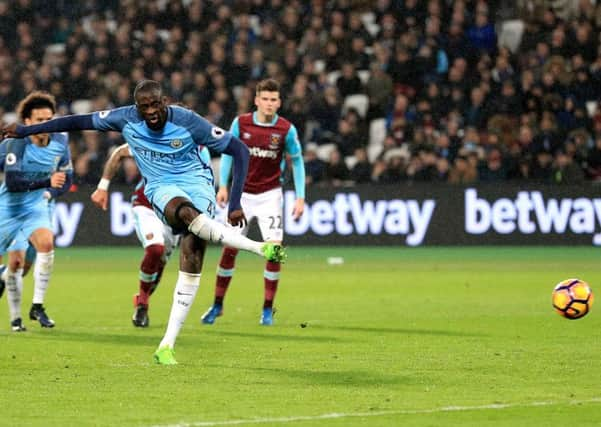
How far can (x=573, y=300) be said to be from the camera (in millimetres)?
11461

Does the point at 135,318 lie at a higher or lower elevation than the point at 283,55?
lower

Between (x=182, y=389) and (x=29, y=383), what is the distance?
1122 millimetres

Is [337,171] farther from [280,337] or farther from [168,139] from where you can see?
[168,139]

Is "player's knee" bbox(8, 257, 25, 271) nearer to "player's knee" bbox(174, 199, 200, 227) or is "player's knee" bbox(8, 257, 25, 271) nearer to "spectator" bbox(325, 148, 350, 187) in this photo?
"player's knee" bbox(174, 199, 200, 227)

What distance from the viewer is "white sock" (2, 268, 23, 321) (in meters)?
12.8

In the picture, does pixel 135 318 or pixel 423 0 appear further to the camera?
pixel 423 0

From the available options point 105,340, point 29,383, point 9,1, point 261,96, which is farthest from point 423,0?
point 29,383

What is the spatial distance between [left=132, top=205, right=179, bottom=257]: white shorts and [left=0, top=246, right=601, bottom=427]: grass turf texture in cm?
84

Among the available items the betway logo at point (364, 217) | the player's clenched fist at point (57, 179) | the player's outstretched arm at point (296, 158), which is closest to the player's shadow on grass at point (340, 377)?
the player's clenched fist at point (57, 179)

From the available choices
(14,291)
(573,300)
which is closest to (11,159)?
(14,291)

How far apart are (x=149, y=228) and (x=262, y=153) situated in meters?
1.40

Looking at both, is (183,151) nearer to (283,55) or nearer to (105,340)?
(105,340)

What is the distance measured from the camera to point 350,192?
2427cm

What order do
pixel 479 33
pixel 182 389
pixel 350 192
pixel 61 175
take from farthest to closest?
pixel 479 33 → pixel 350 192 → pixel 61 175 → pixel 182 389
